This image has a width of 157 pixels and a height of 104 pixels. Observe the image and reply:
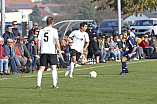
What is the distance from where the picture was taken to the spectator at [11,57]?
68.1 feet

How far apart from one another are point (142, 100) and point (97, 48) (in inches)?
666

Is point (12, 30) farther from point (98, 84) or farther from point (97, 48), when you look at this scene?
point (98, 84)

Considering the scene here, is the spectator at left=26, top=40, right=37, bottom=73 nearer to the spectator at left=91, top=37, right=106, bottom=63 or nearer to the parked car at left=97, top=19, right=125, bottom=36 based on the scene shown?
the spectator at left=91, top=37, right=106, bottom=63

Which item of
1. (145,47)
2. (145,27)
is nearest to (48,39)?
(145,47)

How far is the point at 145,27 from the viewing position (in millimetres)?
48781

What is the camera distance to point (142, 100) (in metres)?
11.4

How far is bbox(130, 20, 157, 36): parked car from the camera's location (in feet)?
159

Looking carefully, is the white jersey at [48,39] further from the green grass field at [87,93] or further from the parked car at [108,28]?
the parked car at [108,28]

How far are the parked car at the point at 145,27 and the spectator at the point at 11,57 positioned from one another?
2861cm

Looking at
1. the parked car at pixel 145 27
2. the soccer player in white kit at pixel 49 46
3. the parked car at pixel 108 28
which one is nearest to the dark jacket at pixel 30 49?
the soccer player in white kit at pixel 49 46

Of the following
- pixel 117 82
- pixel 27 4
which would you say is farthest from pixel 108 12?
pixel 117 82

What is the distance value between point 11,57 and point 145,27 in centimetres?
2950

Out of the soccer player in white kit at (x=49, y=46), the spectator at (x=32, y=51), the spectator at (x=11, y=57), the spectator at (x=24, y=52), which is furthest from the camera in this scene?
the spectator at (x=32, y=51)

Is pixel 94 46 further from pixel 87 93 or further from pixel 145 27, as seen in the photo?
pixel 145 27
